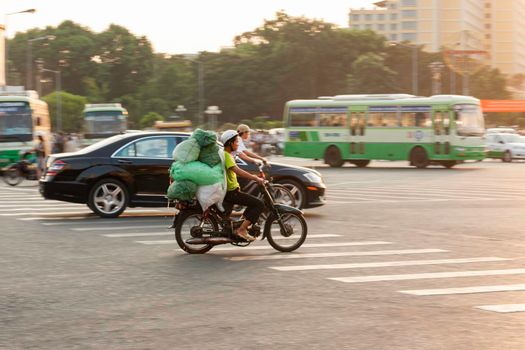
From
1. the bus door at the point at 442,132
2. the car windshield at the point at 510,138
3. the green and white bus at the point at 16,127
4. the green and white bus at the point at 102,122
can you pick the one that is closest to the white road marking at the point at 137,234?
the green and white bus at the point at 16,127

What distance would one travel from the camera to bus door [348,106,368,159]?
38625 mm

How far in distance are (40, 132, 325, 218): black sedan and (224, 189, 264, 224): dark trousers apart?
459cm

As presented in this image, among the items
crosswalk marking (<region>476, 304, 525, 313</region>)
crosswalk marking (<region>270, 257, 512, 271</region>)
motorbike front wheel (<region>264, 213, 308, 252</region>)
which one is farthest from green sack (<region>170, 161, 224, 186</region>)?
crosswalk marking (<region>476, 304, 525, 313</region>)

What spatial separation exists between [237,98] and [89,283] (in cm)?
10093

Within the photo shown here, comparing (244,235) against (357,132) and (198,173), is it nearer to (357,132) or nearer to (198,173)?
(198,173)

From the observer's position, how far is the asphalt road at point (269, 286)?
6.33 metres

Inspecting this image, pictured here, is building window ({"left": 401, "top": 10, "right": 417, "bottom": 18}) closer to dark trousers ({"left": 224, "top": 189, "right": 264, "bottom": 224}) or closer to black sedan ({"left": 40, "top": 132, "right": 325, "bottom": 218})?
black sedan ({"left": 40, "top": 132, "right": 325, "bottom": 218})

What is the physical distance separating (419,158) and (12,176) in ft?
57.1

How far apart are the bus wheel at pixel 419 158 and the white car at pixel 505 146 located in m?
9.34

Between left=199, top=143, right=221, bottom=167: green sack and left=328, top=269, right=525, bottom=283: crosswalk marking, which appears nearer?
left=328, top=269, right=525, bottom=283: crosswalk marking

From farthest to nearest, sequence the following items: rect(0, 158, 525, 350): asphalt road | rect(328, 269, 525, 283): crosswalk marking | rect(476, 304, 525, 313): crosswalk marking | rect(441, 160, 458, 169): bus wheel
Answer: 1. rect(441, 160, 458, 169): bus wheel
2. rect(328, 269, 525, 283): crosswalk marking
3. rect(476, 304, 525, 313): crosswalk marking
4. rect(0, 158, 525, 350): asphalt road

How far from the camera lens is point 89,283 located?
873 centimetres

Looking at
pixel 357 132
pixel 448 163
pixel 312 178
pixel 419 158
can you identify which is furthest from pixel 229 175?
pixel 357 132

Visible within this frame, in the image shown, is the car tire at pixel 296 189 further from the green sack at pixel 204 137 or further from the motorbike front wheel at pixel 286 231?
the green sack at pixel 204 137
